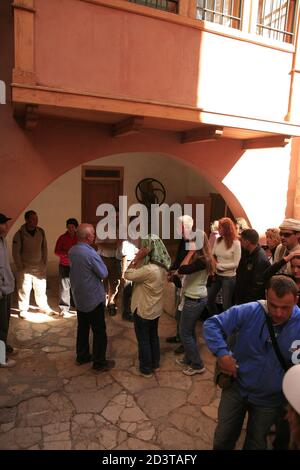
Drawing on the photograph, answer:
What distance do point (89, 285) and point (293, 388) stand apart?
9.91 ft

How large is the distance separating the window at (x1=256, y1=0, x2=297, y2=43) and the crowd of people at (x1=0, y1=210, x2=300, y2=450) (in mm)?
3270

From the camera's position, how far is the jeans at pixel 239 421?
2701mm

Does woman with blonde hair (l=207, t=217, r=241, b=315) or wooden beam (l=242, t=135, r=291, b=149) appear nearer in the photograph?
woman with blonde hair (l=207, t=217, r=241, b=315)

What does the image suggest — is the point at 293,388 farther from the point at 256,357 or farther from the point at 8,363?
the point at 8,363

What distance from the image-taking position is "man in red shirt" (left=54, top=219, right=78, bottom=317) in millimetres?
6648

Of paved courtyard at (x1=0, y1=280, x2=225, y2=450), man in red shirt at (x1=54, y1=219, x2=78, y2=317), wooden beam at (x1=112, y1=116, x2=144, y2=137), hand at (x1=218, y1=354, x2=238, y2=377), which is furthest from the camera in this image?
man in red shirt at (x1=54, y1=219, x2=78, y2=317)

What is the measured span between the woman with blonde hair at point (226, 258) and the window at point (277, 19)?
11.3 feet

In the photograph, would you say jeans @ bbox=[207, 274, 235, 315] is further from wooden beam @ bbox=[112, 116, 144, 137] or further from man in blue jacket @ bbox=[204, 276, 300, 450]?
man in blue jacket @ bbox=[204, 276, 300, 450]

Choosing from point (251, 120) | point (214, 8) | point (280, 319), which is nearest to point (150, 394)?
point (280, 319)

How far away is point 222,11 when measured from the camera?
5891mm

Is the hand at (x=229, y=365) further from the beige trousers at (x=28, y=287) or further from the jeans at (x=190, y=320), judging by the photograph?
the beige trousers at (x=28, y=287)

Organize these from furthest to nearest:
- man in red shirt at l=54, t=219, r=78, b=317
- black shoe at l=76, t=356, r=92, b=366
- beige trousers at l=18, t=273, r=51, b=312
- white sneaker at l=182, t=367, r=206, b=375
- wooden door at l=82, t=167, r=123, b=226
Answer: wooden door at l=82, t=167, r=123, b=226 < man in red shirt at l=54, t=219, r=78, b=317 < beige trousers at l=18, t=273, r=51, b=312 < black shoe at l=76, t=356, r=92, b=366 < white sneaker at l=182, t=367, r=206, b=375

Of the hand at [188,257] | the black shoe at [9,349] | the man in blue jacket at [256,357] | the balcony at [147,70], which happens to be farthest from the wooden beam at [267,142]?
the black shoe at [9,349]

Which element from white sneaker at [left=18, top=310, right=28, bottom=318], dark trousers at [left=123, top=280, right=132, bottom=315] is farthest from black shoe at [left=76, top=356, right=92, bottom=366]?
white sneaker at [left=18, top=310, right=28, bottom=318]
